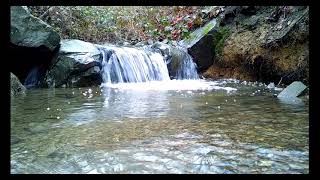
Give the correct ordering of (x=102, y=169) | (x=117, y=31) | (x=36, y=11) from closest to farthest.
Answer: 1. (x=102, y=169)
2. (x=36, y=11)
3. (x=117, y=31)

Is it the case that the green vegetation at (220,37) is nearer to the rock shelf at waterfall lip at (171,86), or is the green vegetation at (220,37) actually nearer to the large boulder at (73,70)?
the rock shelf at waterfall lip at (171,86)

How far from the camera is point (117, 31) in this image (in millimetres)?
18000

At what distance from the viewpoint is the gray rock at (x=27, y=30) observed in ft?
35.2

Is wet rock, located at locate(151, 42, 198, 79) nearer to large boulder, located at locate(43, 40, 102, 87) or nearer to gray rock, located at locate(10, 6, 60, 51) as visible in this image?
large boulder, located at locate(43, 40, 102, 87)

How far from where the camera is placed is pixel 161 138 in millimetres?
4105

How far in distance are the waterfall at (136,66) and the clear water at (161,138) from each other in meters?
5.74

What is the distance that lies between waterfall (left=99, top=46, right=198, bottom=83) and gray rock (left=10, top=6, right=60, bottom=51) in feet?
7.11

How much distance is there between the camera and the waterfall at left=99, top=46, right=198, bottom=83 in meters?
12.6

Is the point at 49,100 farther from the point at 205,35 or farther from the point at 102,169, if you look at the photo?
the point at 205,35

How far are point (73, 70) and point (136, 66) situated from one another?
252 cm

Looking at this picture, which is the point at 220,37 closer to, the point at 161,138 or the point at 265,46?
the point at 265,46

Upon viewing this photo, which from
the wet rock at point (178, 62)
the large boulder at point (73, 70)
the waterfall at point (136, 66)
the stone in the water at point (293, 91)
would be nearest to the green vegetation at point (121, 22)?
the wet rock at point (178, 62)
